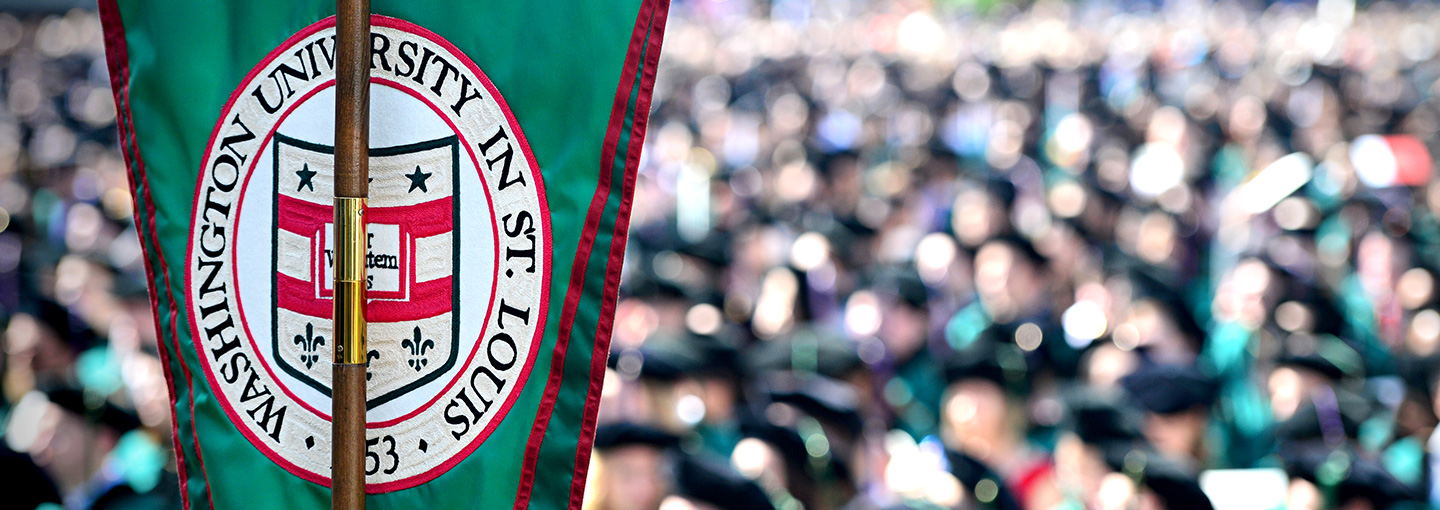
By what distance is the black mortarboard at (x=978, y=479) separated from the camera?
9.08ft

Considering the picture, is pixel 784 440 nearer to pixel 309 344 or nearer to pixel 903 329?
pixel 903 329

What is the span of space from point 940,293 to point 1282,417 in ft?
4.10

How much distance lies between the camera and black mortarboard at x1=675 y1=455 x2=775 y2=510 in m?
2.61

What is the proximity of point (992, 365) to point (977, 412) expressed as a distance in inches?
6.9

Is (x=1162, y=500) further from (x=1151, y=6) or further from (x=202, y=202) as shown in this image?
(x=1151, y=6)

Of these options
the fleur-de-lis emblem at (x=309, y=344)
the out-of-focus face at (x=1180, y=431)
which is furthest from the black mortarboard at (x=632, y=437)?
the fleur-de-lis emblem at (x=309, y=344)

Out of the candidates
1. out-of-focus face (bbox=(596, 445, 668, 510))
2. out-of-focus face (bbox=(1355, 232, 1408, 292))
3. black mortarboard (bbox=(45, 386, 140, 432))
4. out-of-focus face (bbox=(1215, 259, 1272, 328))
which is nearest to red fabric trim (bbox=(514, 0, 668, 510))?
out-of-focus face (bbox=(596, 445, 668, 510))

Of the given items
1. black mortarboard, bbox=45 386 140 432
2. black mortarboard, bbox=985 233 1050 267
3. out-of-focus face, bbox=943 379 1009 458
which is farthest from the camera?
black mortarboard, bbox=985 233 1050 267

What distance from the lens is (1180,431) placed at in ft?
10.8

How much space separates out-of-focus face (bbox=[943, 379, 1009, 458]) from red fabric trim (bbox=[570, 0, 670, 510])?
250 centimetres

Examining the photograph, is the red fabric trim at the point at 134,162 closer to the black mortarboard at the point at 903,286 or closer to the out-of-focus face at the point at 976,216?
the black mortarboard at the point at 903,286

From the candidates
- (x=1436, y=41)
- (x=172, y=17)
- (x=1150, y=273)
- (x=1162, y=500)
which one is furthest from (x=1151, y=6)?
(x=172, y=17)

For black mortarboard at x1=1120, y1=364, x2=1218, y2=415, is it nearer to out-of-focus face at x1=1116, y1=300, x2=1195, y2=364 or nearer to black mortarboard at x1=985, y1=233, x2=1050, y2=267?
out-of-focus face at x1=1116, y1=300, x2=1195, y2=364

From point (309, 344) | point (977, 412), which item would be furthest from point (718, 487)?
point (309, 344)
